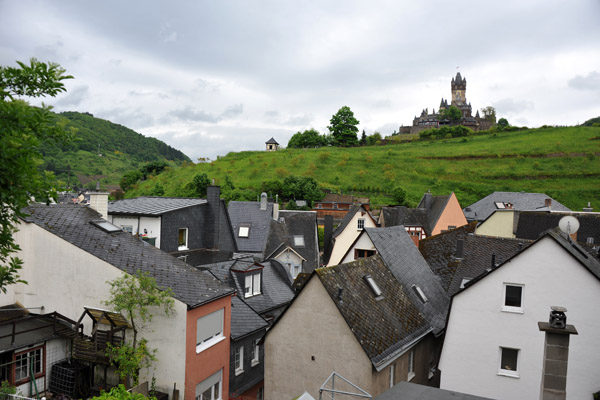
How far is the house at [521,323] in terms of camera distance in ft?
44.1

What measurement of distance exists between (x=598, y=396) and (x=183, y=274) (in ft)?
44.1

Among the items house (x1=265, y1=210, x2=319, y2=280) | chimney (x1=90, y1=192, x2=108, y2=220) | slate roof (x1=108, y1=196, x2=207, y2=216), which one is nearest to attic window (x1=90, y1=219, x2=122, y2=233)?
chimney (x1=90, y1=192, x2=108, y2=220)

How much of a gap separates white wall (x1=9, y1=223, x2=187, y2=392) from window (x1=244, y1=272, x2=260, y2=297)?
703 cm

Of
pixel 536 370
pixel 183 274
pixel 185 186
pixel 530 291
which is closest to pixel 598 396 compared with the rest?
pixel 536 370

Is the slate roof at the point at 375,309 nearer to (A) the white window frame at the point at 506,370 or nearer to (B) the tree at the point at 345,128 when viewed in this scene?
Result: (A) the white window frame at the point at 506,370

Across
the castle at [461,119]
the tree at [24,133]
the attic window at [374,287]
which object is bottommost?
the attic window at [374,287]

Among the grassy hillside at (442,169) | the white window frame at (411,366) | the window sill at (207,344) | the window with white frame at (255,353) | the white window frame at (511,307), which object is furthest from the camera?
the grassy hillside at (442,169)

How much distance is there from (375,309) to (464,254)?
24.2 feet

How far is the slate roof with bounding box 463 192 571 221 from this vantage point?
172ft

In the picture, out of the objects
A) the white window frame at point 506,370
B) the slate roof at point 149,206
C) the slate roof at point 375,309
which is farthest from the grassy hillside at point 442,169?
the white window frame at point 506,370

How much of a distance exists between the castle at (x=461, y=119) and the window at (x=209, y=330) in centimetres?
13559

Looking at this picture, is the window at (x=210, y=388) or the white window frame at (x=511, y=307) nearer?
the window at (x=210, y=388)

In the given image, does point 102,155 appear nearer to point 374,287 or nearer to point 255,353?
point 255,353

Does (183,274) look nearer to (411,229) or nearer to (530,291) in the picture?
(530,291)
